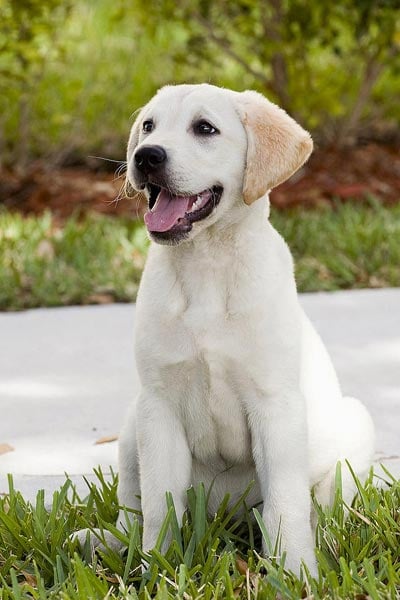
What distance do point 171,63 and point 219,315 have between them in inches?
327

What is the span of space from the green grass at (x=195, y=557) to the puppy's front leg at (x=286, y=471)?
76mm

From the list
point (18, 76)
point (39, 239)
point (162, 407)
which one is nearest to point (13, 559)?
point (162, 407)

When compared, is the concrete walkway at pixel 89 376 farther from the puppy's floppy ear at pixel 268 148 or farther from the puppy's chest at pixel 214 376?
the puppy's floppy ear at pixel 268 148

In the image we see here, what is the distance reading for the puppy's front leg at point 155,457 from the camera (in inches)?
120

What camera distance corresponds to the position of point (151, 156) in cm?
296

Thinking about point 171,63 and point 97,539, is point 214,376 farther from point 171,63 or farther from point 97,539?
point 171,63

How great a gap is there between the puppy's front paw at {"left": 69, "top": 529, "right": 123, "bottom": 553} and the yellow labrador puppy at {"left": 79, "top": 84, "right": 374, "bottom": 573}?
0.14 metres

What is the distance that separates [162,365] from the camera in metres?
2.99

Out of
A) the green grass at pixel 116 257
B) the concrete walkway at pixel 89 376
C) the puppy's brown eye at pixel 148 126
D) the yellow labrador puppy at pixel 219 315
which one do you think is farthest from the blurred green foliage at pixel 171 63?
the yellow labrador puppy at pixel 219 315

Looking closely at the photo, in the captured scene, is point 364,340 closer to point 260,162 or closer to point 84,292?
point 84,292

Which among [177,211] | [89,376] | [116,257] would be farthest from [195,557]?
[116,257]

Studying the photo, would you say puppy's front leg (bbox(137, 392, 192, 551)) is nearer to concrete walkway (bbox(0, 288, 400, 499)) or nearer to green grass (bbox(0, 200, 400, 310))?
concrete walkway (bbox(0, 288, 400, 499))

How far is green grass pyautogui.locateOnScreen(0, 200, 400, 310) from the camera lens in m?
6.48

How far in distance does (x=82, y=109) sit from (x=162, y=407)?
7336 mm
